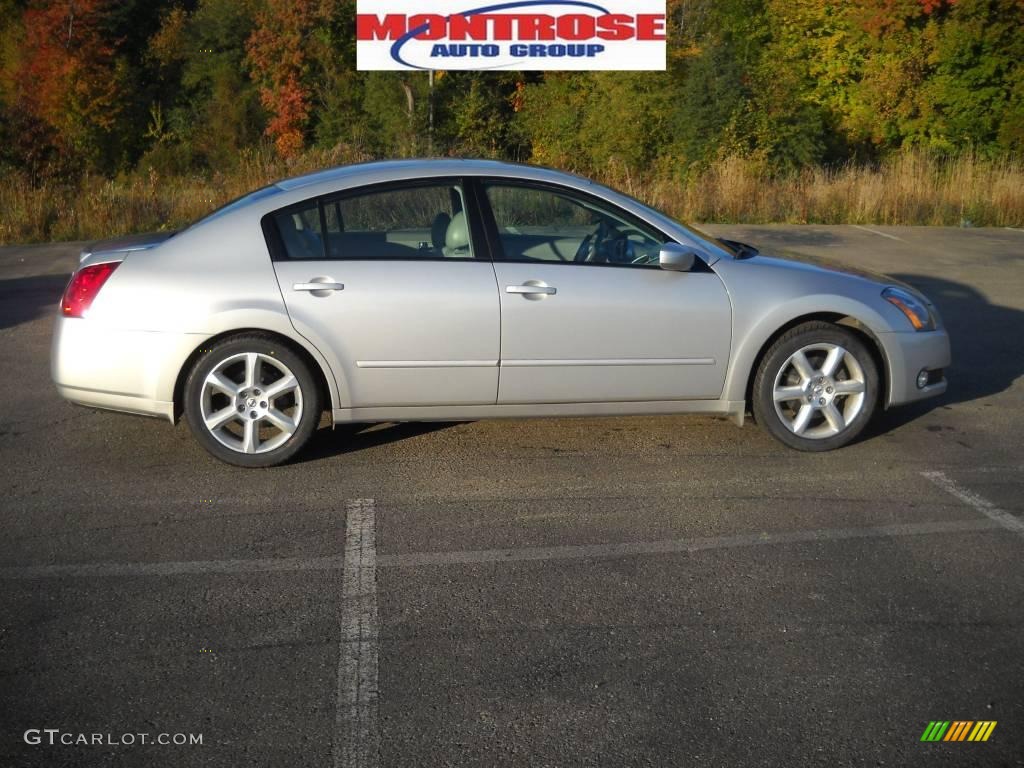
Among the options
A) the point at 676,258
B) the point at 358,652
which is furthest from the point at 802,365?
the point at 358,652

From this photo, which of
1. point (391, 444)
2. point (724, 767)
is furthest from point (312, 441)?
point (724, 767)

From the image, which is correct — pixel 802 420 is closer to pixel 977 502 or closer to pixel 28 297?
pixel 977 502

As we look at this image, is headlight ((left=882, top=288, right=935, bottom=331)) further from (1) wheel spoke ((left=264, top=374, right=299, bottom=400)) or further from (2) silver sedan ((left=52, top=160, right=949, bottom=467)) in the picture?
(1) wheel spoke ((left=264, top=374, right=299, bottom=400))

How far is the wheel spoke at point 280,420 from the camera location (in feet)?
19.3

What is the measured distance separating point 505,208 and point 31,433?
3017mm

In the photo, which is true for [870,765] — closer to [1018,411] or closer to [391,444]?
[391,444]

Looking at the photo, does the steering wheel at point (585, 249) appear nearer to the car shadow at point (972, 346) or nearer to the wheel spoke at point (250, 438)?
the wheel spoke at point (250, 438)

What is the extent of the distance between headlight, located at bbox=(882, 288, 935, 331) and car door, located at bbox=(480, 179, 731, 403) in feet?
3.35

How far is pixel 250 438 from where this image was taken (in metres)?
5.90

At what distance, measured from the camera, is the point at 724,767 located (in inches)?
131

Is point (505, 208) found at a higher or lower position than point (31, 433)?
higher

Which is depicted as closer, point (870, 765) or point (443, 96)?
point (870, 765)

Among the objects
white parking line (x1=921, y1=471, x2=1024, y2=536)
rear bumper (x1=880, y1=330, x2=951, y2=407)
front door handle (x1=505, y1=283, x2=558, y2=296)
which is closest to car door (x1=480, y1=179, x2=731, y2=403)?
front door handle (x1=505, y1=283, x2=558, y2=296)

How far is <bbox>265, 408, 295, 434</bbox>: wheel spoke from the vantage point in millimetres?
5887
